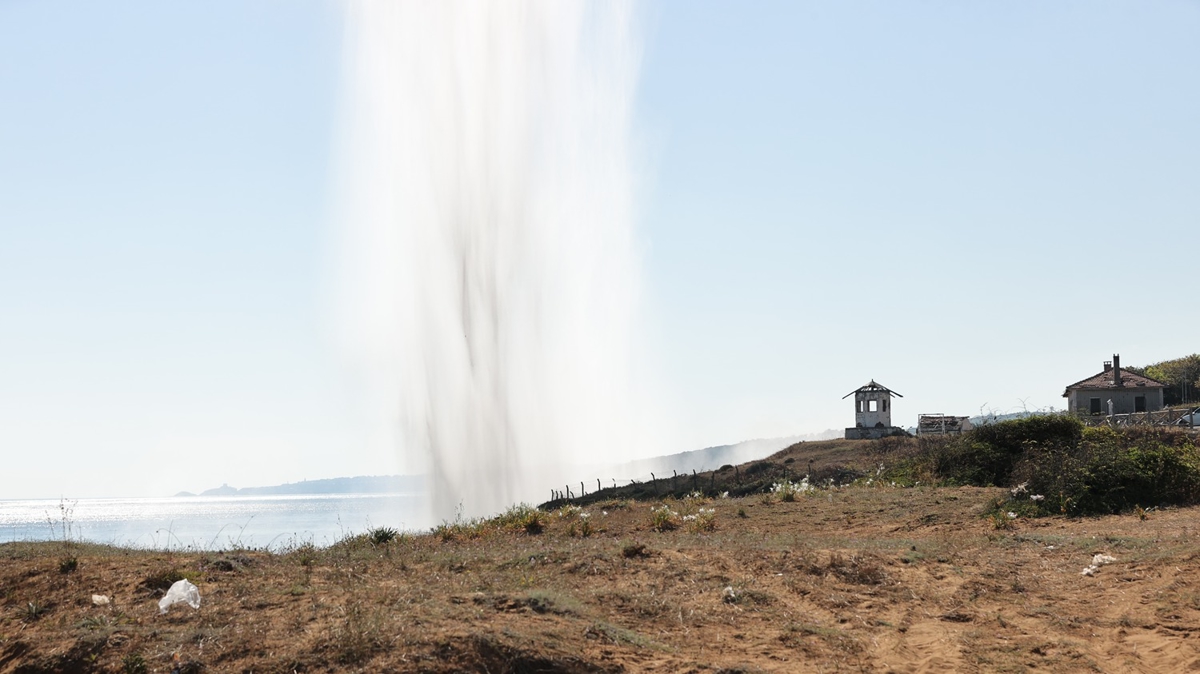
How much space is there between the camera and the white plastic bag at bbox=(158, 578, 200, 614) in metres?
11.7

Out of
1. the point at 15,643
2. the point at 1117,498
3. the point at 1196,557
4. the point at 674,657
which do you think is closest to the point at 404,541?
the point at 15,643

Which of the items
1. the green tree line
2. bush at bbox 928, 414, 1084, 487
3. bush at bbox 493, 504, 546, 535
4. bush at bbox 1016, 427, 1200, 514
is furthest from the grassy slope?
the green tree line

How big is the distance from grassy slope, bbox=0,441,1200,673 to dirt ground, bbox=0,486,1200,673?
0.03 metres

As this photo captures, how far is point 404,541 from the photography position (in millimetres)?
20766

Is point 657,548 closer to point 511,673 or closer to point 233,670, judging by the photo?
point 511,673

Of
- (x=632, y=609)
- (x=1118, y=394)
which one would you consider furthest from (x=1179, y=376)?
(x=632, y=609)

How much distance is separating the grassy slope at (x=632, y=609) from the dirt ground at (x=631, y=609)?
0.03 m

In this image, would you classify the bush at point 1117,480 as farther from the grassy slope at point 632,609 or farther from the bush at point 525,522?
the bush at point 525,522

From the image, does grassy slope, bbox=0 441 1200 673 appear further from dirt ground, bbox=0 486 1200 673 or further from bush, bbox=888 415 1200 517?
bush, bbox=888 415 1200 517

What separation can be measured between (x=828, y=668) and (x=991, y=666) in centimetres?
199

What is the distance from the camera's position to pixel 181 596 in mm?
11898

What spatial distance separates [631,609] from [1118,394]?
60.2 meters

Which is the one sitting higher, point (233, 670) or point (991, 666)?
point (233, 670)

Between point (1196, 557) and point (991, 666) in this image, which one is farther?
point (1196, 557)
